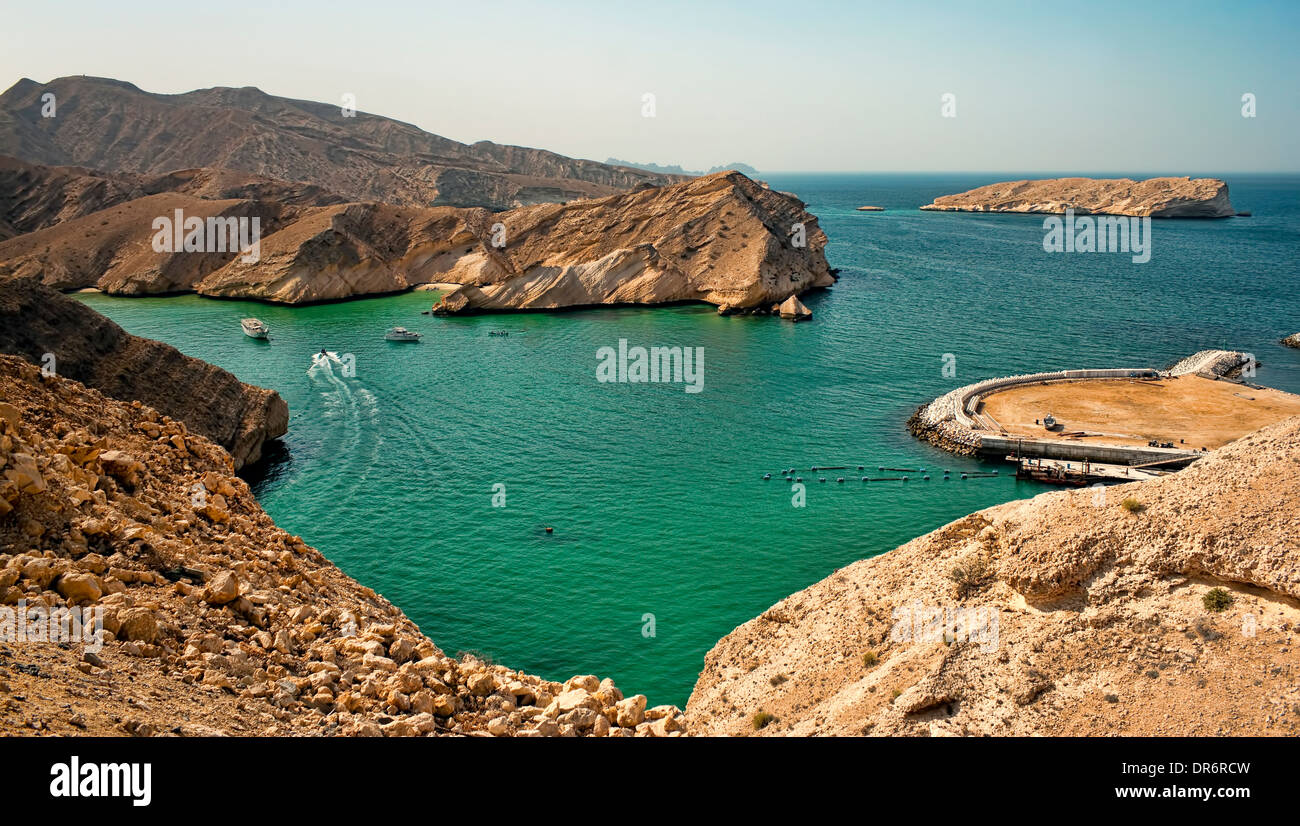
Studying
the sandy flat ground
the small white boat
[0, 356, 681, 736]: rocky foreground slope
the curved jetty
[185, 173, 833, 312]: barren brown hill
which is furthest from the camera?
[185, 173, 833, 312]: barren brown hill

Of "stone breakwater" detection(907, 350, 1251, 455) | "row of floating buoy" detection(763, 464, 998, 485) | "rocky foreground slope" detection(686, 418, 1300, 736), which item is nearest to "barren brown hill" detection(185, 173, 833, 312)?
"stone breakwater" detection(907, 350, 1251, 455)

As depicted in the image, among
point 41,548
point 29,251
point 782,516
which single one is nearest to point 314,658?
point 41,548

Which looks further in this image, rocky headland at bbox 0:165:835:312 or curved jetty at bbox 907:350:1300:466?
rocky headland at bbox 0:165:835:312

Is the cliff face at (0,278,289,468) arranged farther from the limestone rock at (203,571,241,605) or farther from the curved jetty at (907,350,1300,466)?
the curved jetty at (907,350,1300,466)

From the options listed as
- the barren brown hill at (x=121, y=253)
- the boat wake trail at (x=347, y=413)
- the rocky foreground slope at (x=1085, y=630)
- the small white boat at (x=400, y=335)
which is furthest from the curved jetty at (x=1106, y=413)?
the barren brown hill at (x=121, y=253)

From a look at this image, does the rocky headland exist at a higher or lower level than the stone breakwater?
higher

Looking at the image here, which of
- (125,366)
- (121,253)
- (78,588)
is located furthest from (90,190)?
(78,588)

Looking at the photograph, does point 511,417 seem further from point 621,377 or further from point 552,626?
point 552,626

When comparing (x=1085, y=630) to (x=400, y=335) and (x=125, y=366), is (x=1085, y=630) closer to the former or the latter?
(x=125, y=366)
